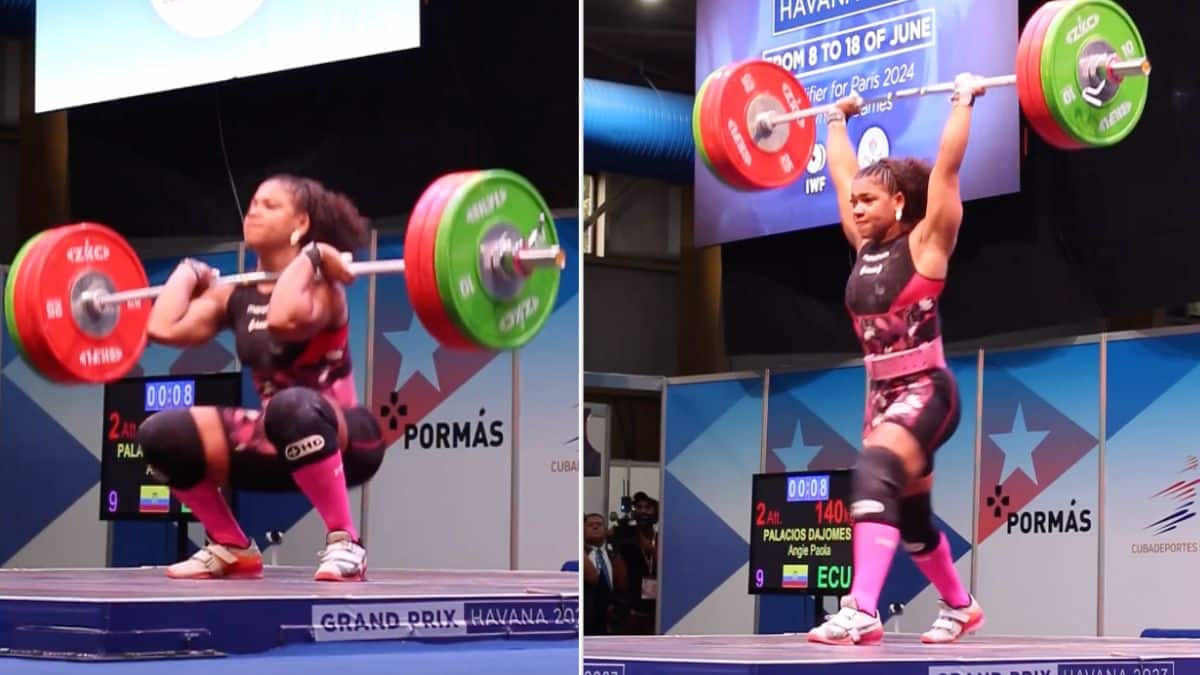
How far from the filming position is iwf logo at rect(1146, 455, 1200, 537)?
5238 millimetres

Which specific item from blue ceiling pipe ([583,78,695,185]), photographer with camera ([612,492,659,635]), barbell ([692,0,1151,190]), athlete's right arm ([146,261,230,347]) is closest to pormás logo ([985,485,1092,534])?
barbell ([692,0,1151,190])

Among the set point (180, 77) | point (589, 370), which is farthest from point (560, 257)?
point (180, 77)

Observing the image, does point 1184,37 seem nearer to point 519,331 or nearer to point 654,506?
point 654,506

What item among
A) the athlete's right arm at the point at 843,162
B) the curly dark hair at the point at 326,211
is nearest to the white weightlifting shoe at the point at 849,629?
the athlete's right arm at the point at 843,162

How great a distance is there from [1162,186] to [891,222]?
968 millimetres

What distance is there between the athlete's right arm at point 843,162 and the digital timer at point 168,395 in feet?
5.87

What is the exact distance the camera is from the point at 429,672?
3479mm

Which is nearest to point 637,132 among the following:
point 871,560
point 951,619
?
point 871,560

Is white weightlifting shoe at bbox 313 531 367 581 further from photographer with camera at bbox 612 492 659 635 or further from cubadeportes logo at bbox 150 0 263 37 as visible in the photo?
cubadeportes logo at bbox 150 0 263 37

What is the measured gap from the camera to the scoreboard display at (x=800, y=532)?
15.1ft

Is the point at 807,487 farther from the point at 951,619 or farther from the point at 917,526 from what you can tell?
the point at 951,619

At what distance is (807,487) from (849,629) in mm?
412

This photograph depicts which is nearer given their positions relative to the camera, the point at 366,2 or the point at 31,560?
the point at 366,2

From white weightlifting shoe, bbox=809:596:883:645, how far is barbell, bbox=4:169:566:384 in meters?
1.54
